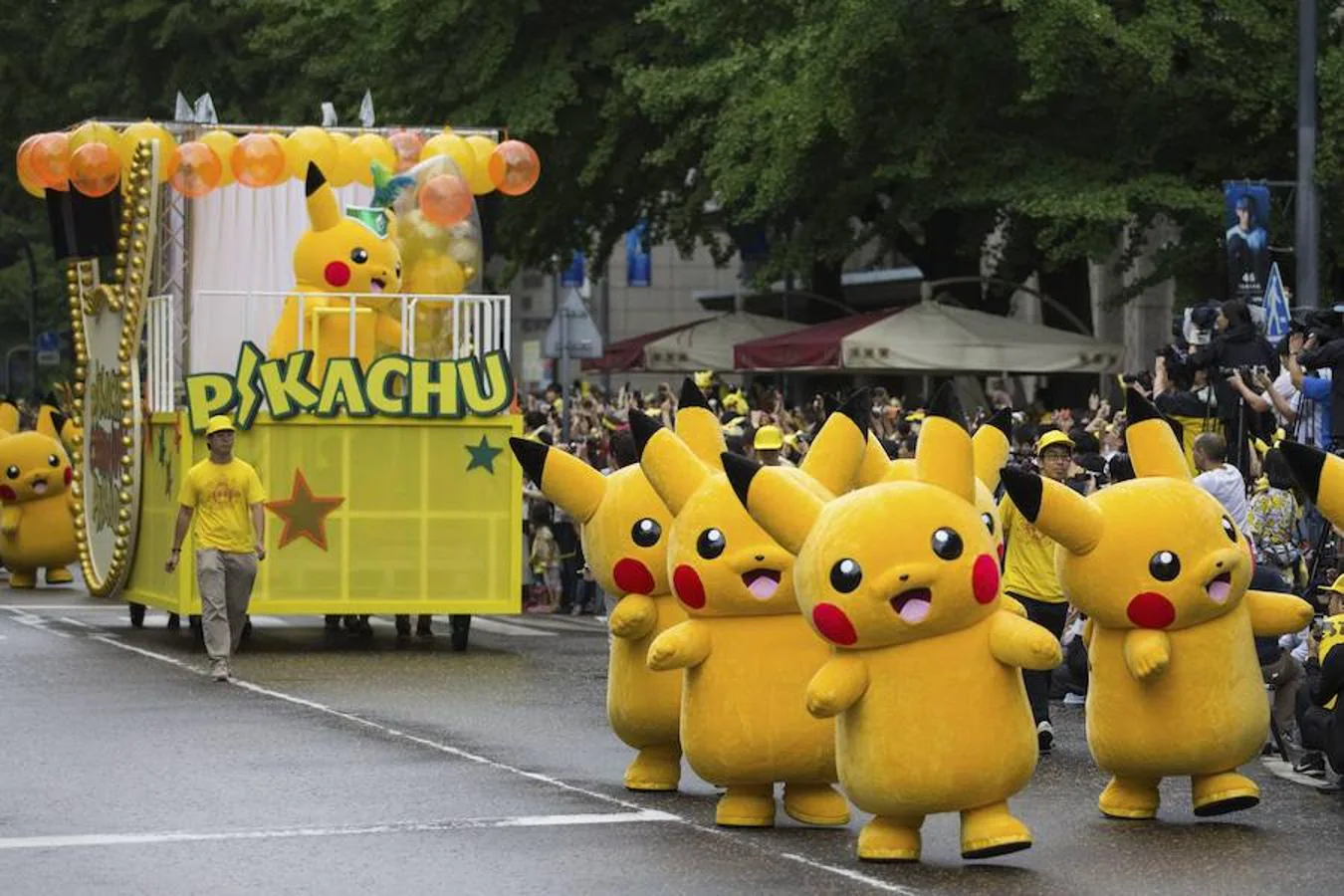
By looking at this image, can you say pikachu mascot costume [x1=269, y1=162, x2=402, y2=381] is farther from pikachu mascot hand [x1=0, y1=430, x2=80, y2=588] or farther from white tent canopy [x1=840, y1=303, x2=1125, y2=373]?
white tent canopy [x1=840, y1=303, x2=1125, y2=373]

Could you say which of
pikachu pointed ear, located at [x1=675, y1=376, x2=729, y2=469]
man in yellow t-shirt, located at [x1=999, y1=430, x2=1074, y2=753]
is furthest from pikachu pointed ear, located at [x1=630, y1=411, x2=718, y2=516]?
man in yellow t-shirt, located at [x1=999, y1=430, x2=1074, y2=753]

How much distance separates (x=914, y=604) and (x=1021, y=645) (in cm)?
44

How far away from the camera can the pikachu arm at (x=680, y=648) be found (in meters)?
12.4

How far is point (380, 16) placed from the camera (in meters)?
35.0

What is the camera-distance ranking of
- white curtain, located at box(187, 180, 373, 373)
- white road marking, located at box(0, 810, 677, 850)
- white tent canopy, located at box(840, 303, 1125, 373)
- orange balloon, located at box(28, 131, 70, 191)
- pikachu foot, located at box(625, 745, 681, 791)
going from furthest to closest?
white tent canopy, located at box(840, 303, 1125, 373) < white curtain, located at box(187, 180, 373, 373) < orange balloon, located at box(28, 131, 70, 191) < pikachu foot, located at box(625, 745, 681, 791) < white road marking, located at box(0, 810, 677, 850)

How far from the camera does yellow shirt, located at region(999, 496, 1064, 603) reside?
15852mm

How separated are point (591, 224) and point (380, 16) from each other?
196 inches

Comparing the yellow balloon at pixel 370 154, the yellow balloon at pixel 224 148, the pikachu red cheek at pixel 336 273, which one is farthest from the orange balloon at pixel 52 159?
the pikachu red cheek at pixel 336 273

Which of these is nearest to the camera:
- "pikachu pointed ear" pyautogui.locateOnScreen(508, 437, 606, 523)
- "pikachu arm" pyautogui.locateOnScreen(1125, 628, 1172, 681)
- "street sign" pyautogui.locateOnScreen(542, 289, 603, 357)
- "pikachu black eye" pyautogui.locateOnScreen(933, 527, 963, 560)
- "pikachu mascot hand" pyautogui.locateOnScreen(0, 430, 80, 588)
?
"pikachu black eye" pyautogui.locateOnScreen(933, 527, 963, 560)

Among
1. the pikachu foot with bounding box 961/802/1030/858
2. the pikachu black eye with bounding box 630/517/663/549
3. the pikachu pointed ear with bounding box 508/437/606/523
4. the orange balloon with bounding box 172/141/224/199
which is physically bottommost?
the pikachu foot with bounding box 961/802/1030/858

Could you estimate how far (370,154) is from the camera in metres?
23.0

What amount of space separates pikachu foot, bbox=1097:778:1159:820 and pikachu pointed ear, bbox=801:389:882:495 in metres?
1.78

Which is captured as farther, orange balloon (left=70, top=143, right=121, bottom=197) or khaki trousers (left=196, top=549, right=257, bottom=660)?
orange balloon (left=70, top=143, right=121, bottom=197)

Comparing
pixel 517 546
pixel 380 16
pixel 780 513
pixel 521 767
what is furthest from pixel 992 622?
pixel 380 16
